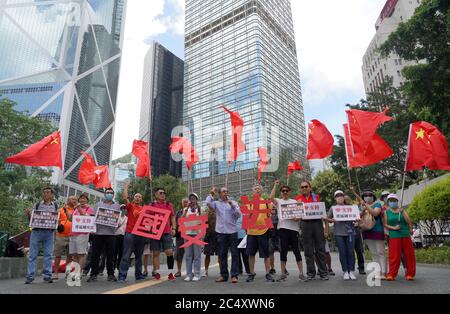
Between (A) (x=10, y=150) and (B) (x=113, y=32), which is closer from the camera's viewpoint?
(A) (x=10, y=150)

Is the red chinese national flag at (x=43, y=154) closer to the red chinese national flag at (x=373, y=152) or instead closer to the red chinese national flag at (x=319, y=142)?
the red chinese national flag at (x=319, y=142)

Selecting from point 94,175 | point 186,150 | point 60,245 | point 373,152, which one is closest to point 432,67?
point 373,152

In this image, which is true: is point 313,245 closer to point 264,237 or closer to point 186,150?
point 264,237

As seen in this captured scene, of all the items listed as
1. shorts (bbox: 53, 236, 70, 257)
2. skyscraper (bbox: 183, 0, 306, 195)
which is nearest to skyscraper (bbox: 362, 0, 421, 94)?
skyscraper (bbox: 183, 0, 306, 195)

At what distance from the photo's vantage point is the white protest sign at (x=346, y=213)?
6.86m

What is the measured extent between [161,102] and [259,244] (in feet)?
366

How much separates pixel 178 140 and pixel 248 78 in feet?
219

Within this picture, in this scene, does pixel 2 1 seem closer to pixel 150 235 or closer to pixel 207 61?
pixel 207 61

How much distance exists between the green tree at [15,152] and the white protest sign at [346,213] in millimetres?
18191

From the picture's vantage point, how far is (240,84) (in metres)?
77.7

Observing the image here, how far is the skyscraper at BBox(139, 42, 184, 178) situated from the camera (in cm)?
10931

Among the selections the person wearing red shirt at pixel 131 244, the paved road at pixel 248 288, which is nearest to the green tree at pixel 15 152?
the person wearing red shirt at pixel 131 244

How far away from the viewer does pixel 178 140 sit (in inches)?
464
